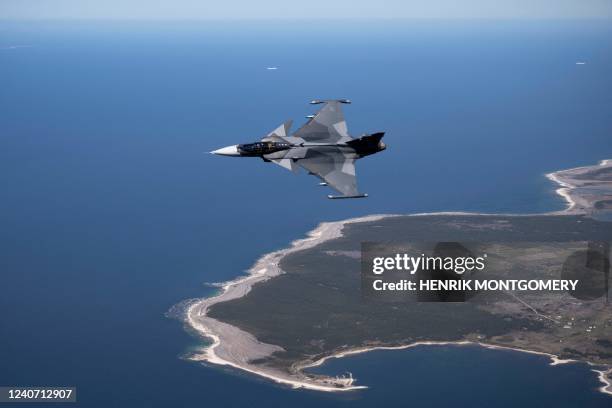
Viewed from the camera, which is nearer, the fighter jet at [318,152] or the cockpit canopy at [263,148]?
the fighter jet at [318,152]

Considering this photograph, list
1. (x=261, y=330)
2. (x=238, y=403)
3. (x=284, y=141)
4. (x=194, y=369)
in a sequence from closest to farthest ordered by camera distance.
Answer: (x=284, y=141), (x=238, y=403), (x=194, y=369), (x=261, y=330)

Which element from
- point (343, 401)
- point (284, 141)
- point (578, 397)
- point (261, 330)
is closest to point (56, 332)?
point (261, 330)

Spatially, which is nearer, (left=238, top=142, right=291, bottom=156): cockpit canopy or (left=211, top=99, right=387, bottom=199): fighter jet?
(left=211, top=99, right=387, bottom=199): fighter jet

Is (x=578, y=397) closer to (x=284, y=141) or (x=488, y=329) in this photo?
(x=488, y=329)

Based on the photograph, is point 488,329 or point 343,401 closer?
point 343,401

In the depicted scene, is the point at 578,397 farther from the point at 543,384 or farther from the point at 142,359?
the point at 142,359

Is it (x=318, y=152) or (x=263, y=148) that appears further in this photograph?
(x=318, y=152)

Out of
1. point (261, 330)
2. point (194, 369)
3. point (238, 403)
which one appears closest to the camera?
point (238, 403)

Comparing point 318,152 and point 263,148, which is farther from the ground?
point 263,148

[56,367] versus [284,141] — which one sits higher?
[284,141]
